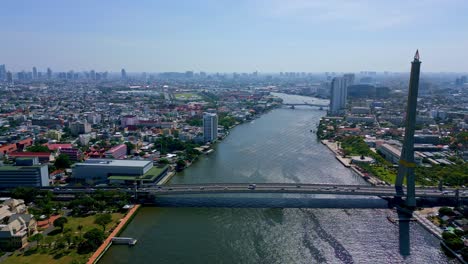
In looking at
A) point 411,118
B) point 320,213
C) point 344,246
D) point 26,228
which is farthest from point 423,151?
point 26,228

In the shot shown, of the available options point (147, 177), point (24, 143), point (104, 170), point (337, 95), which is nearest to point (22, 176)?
point (104, 170)

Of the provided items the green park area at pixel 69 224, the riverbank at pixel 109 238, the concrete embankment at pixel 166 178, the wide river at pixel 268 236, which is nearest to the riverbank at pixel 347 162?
the wide river at pixel 268 236

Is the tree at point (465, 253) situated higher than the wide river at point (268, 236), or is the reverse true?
the tree at point (465, 253)

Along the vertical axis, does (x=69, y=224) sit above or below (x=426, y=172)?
below

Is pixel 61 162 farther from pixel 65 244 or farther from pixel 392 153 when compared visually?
pixel 392 153

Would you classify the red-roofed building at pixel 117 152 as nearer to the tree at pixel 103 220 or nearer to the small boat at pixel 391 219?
the tree at pixel 103 220

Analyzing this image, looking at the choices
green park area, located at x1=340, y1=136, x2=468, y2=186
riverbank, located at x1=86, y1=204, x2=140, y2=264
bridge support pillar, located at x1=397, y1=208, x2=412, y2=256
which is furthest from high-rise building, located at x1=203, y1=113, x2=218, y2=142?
bridge support pillar, located at x1=397, y1=208, x2=412, y2=256

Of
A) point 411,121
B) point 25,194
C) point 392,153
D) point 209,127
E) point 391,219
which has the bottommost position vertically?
point 391,219

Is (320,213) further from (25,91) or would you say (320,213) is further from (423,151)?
(25,91)
